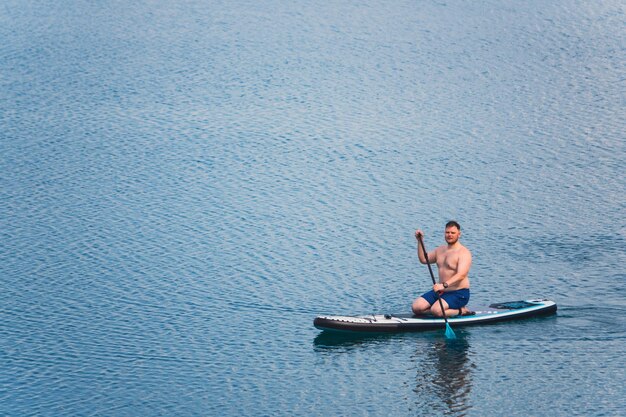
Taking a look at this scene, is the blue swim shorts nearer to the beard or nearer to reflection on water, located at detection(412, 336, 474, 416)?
reflection on water, located at detection(412, 336, 474, 416)

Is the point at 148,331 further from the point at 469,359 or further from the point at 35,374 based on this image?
the point at 469,359

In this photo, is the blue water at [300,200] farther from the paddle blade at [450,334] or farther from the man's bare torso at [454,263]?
the man's bare torso at [454,263]

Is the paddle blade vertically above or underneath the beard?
underneath

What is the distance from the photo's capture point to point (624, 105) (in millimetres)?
39844

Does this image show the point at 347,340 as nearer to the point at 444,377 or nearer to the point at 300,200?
A: the point at 444,377

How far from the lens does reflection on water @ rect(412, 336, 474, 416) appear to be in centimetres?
1905

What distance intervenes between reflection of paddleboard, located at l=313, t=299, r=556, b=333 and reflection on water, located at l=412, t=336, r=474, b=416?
0.50 m

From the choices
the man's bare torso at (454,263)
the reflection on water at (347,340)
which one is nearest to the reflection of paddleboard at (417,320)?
the reflection on water at (347,340)

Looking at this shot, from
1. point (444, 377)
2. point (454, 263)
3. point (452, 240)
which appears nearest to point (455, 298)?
point (454, 263)

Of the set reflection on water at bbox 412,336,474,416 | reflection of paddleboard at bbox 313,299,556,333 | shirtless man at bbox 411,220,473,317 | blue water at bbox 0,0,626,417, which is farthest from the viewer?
shirtless man at bbox 411,220,473,317

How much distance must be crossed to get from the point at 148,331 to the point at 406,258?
682cm

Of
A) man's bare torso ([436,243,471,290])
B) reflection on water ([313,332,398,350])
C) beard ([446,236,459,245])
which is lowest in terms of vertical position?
reflection on water ([313,332,398,350])

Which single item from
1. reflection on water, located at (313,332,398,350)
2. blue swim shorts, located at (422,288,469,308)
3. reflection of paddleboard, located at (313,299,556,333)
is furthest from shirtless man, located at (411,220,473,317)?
reflection on water, located at (313,332,398,350)

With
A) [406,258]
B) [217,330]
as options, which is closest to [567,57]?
[406,258]
